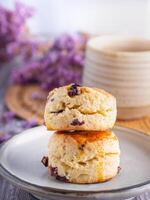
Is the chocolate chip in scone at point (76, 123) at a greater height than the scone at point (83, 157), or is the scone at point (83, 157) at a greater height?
the chocolate chip in scone at point (76, 123)

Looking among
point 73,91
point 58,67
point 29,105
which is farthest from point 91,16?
point 73,91

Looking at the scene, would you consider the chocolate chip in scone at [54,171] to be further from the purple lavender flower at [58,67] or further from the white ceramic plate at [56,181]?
the purple lavender flower at [58,67]

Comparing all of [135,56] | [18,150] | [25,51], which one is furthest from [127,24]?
[18,150]

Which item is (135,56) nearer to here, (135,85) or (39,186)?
(135,85)

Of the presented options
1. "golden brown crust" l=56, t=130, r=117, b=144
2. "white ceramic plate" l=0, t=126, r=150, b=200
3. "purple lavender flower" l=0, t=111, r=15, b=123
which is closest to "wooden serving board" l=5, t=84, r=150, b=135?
"purple lavender flower" l=0, t=111, r=15, b=123

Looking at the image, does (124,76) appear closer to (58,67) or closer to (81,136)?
(58,67)

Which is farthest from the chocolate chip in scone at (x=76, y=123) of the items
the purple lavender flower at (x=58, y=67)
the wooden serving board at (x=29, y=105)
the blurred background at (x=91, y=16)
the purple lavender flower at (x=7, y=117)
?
the blurred background at (x=91, y=16)
